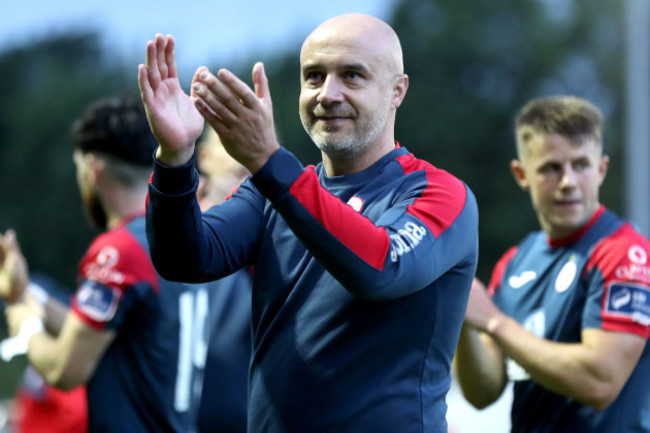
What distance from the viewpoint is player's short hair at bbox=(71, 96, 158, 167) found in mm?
4672

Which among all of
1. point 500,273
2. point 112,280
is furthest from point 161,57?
point 500,273

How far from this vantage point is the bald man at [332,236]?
2.64 meters

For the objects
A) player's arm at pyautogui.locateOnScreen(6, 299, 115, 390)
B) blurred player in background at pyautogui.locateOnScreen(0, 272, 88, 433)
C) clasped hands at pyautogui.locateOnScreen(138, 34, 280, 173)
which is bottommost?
blurred player in background at pyautogui.locateOnScreen(0, 272, 88, 433)

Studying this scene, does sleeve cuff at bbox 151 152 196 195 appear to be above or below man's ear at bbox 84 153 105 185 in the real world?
above

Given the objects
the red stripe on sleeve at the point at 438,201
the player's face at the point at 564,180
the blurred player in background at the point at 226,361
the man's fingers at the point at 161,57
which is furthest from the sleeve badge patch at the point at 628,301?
the man's fingers at the point at 161,57

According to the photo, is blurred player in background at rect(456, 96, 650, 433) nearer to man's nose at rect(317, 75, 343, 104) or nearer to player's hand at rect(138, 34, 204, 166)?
man's nose at rect(317, 75, 343, 104)

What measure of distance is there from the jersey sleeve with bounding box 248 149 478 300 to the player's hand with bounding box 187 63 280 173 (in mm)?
49

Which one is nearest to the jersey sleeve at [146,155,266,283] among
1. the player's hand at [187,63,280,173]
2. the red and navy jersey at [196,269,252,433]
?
the player's hand at [187,63,280,173]

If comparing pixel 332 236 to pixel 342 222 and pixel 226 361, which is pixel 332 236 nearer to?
pixel 342 222

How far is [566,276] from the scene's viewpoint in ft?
13.8

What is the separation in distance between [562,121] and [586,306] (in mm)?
859

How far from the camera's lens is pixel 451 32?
36.0m

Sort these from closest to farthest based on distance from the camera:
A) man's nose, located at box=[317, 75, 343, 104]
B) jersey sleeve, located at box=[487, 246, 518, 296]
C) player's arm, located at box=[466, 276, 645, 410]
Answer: man's nose, located at box=[317, 75, 343, 104] → player's arm, located at box=[466, 276, 645, 410] → jersey sleeve, located at box=[487, 246, 518, 296]

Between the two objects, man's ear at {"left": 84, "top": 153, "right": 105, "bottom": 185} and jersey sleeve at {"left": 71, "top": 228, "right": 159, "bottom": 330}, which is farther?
man's ear at {"left": 84, "top": 153, "right": 105, "bottom": 185}
